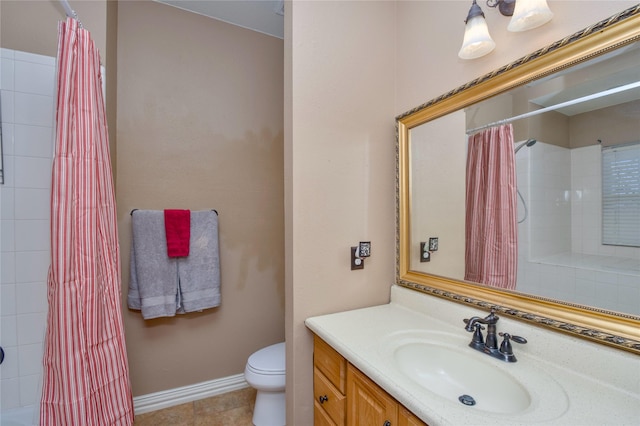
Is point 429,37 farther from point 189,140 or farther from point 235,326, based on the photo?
point 235,326

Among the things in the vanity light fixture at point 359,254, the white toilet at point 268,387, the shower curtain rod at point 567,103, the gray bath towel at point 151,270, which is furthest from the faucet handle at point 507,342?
the gray bath towel at point 151,270

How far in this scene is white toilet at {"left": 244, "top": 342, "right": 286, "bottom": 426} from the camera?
64.5 inches

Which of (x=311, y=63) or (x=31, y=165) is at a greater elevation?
(x=311, y=63)

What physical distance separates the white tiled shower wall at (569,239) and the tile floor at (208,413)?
1863mm

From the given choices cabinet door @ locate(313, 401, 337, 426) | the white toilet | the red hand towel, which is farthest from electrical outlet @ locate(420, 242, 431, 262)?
the red hand towel

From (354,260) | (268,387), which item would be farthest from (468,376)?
(268,387)

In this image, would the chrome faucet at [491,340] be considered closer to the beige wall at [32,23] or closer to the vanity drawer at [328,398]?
the vanity drawer at [328,398]

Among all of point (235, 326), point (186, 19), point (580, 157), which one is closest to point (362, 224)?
point (580, 157)

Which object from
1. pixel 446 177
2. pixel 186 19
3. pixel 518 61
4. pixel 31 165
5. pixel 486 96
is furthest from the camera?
pixel 186 19

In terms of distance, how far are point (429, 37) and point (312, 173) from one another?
2.87 feet

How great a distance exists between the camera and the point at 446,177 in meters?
1.33

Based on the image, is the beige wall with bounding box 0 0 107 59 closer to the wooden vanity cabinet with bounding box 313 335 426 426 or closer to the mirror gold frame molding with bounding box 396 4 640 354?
the mirror gold frame molding with bounding box 396 4 640 354

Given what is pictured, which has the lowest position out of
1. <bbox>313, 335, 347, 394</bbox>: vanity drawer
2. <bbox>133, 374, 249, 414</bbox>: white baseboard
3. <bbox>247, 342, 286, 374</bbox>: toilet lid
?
<bbox>133, 374, 249, 414</bbox>: white baseboard

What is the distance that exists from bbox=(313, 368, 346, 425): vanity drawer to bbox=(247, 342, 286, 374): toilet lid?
40 centimetres
